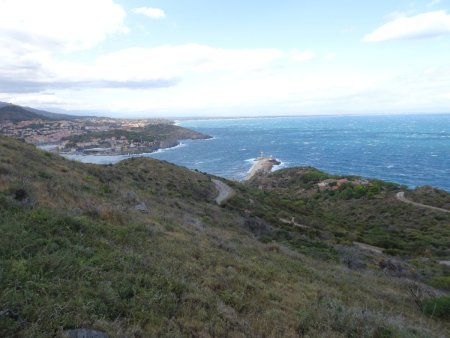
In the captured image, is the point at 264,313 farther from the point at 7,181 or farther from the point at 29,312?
the point at 7,181

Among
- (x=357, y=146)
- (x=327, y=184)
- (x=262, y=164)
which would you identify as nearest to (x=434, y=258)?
(x=327, y=184)

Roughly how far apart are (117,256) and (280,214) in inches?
1294

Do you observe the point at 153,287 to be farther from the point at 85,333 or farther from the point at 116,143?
the point at 116,143

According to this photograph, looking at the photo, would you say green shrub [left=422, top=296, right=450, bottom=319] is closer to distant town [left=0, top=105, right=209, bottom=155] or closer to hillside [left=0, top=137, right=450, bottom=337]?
hillside [left=0, top=137, right=450, bottom=337]

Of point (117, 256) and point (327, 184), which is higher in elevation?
point (117, 256)

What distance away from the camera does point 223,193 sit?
46.9 metres

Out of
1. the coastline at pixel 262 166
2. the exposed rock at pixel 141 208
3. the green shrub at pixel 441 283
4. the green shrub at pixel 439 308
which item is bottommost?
the coastline at pixel 262 166

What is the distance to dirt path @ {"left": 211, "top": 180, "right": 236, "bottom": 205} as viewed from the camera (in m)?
41.7

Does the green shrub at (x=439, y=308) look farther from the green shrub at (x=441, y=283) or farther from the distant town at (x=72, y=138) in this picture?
the distant town at (x=72, y=138)

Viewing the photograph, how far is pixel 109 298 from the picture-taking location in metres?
5.95

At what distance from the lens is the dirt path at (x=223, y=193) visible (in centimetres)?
4166

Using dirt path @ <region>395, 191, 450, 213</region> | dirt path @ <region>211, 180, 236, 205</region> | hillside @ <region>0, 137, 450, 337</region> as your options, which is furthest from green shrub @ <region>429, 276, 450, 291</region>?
dirt path @ <region>395, 191, 450, 213</region>

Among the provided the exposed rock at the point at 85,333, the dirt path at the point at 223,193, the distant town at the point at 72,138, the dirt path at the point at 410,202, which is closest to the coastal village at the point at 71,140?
the distant town at the point at 72,138

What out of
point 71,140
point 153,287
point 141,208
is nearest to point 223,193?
point 141,208
